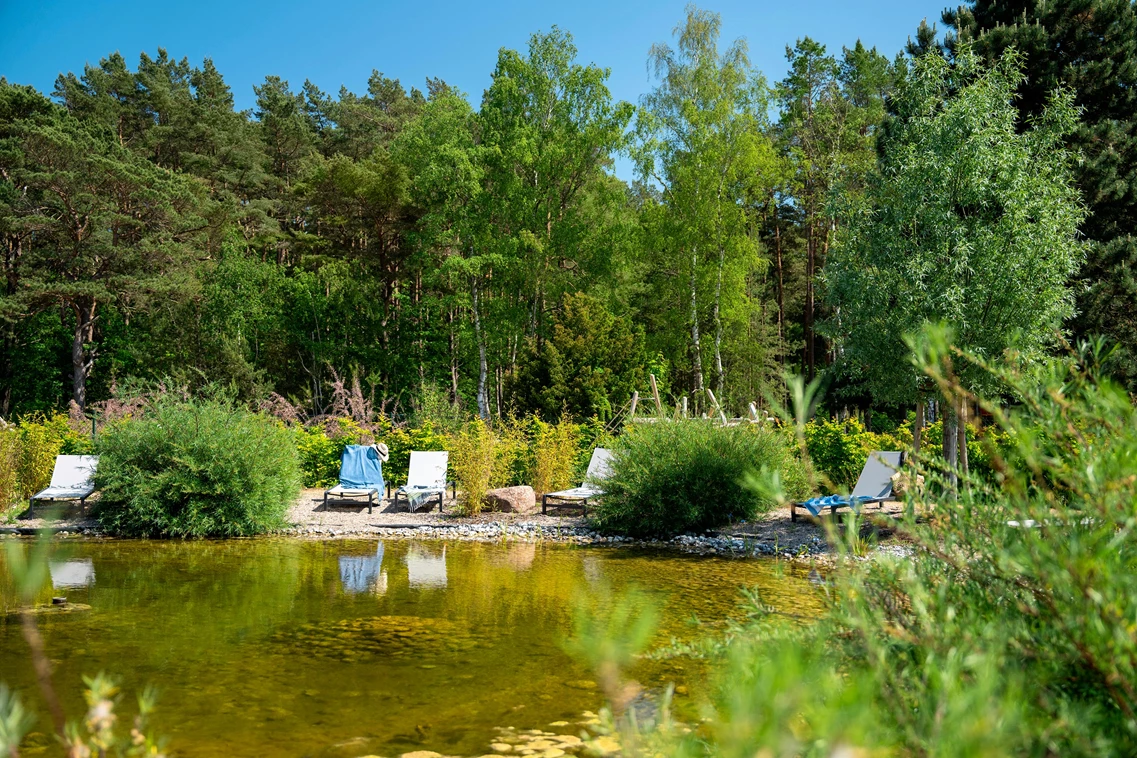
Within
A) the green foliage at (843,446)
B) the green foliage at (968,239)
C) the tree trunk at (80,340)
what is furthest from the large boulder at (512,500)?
the tree trunk at (80,340)

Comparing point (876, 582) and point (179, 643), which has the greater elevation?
point (876, 582)

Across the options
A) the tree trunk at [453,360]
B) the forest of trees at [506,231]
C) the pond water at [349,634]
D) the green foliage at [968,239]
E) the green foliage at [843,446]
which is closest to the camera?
the pond water at [349,634]

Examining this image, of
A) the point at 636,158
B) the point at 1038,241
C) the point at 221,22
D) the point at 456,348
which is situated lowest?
the point at 1038,241

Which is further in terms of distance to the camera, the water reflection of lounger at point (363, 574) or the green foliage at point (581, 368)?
the green foliage at point (581, 368)

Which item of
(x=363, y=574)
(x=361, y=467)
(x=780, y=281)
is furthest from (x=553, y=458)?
(x=780, y=281)

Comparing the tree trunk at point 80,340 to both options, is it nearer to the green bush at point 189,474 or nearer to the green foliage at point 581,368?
the green foliage at point 581,368

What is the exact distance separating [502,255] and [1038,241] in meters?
15.0

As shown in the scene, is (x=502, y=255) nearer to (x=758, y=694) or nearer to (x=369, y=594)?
(x=369, y=594)

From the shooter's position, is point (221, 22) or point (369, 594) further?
point (221, 22)

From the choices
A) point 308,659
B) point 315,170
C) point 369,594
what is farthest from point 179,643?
point 315,170

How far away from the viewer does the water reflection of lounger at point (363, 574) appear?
7.57 metres

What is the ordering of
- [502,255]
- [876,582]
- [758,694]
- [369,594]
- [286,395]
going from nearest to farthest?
[758,694] → [876,582] → [369,594] → [502,255] → [286,395]

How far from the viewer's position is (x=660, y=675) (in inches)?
199

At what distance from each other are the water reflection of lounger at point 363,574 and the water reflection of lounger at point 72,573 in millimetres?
2249
